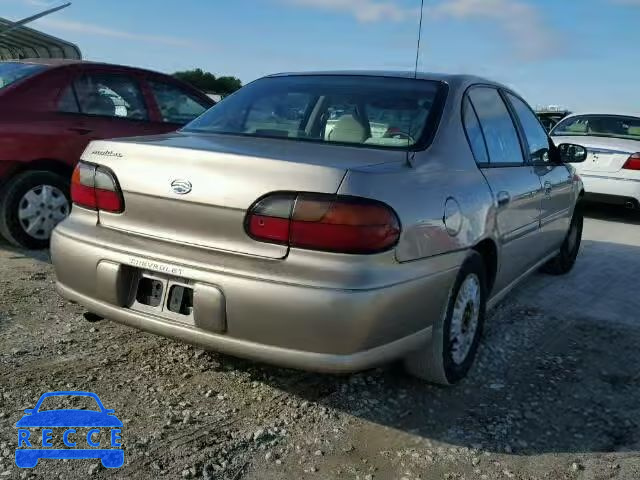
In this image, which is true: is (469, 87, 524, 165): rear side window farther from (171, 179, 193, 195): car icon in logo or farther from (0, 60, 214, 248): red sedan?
(0, 60, 214, 248): red sedan

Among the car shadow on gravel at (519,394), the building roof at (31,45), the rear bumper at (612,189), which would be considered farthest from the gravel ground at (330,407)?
the building roof at (31,45)

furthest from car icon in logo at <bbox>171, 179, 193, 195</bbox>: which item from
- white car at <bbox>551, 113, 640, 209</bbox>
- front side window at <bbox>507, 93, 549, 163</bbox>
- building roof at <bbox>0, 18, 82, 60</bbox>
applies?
building roof at <bbox>0, 18, 82, 60</bbox>

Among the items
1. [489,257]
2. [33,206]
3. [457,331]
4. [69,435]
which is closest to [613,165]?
[489,257]

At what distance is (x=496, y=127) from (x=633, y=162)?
5.20m

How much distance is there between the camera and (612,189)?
812 cm

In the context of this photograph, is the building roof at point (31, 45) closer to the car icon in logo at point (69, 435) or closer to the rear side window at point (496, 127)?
the rear side window at point (496, 127)

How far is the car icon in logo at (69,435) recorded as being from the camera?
2352 millimetres

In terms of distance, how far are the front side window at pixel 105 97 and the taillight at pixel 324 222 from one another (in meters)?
3.56

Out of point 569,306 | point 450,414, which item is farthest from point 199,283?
point 569,306

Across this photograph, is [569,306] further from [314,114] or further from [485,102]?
[314,114]

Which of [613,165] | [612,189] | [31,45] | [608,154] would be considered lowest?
[612,189]

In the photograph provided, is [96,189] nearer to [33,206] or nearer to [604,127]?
[33,206]

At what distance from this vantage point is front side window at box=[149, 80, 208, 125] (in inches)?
234

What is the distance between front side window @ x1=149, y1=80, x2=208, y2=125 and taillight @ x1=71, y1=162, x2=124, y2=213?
3137mm
